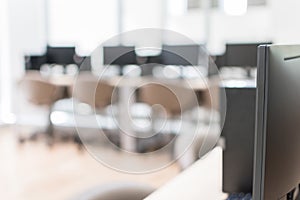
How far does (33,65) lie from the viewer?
6.30 meters

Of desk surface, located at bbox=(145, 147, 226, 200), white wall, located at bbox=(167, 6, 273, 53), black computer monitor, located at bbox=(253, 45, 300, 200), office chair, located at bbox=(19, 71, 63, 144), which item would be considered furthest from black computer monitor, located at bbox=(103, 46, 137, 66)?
black computer monitor, located at bbox=(253, 45, 300, 200)

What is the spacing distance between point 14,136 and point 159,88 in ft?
7.01

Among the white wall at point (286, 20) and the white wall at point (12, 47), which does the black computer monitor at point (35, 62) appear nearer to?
the white wall at point (12, 47)

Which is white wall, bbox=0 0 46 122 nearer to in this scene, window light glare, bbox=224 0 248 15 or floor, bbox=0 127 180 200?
floor, bbox=0 127 180 200

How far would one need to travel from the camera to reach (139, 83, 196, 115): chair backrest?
4.76 m

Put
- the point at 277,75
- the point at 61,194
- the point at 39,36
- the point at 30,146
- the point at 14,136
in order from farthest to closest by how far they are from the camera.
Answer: the point at 39,36 → the point at 14,136 → the point at 30,146 → the point at 61,194 → the point at 277,75

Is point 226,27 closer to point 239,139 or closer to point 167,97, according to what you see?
point 167,97

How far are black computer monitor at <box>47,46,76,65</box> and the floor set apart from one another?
1.34 meters

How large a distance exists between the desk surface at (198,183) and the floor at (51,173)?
2.31 meters

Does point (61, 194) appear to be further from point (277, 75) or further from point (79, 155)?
point (277, 75)

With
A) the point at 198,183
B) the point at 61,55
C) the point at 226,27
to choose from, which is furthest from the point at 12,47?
the point at 198,183

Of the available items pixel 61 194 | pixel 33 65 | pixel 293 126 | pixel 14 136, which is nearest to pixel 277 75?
pixel 293 126

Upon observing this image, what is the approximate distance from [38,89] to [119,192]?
411 cm

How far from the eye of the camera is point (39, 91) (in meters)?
5.30
